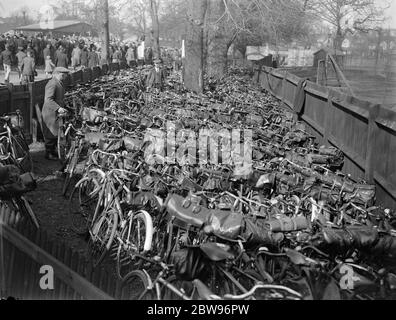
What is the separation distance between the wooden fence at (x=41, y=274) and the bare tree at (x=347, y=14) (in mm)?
52347

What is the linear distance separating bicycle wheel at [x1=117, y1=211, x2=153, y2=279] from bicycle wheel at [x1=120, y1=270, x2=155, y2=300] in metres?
0.75

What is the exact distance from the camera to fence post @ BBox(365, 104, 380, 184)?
816 cm

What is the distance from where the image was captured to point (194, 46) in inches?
717

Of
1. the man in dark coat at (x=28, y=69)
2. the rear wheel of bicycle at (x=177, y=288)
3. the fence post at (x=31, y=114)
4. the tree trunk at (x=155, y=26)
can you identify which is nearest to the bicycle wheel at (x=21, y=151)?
the fence post at (x=31, y=114)

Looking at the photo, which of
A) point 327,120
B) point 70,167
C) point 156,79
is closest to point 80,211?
point 70,167

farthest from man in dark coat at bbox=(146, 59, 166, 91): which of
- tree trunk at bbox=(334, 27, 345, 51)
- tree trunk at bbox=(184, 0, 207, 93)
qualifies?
tree trunk at bbox=(334, 27, 345, 51)

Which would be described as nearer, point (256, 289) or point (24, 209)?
point (256, 289)

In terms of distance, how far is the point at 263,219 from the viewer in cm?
477

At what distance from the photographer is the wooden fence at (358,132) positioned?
7.48 m

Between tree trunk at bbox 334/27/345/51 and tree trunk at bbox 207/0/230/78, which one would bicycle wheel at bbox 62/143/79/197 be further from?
tree trunk at bbox 334/27/345/51

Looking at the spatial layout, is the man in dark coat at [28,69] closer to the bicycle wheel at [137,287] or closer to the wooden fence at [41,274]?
the wooden fence at [41,274]

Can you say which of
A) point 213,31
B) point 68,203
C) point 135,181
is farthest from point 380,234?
point 213,31

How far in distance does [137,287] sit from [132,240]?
1.21 m

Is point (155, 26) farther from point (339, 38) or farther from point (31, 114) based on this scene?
point (31, 114)
